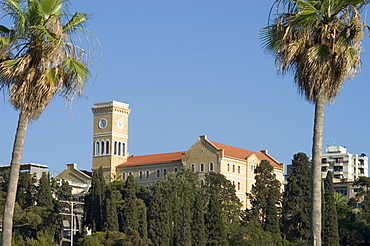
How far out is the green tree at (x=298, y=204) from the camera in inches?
3723

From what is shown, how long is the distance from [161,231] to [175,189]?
22318 millimetres

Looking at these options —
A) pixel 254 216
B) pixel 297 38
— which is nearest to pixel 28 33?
pixel 297 38

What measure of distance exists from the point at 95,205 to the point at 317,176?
75846mm

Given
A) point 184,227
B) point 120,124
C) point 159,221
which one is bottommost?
point 184,227

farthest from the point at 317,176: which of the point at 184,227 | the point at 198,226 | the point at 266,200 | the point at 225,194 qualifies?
the point at 225,194

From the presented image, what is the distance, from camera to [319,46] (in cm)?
2469

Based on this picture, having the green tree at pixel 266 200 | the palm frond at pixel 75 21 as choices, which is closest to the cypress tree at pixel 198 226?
the green tree at pixel 266 200

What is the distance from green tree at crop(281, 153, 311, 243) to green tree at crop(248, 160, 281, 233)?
78.4 inches

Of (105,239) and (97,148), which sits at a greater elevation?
(97,148)

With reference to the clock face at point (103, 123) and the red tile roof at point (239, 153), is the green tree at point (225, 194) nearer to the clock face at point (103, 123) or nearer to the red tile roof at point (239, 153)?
the red tile roof at point (239, 153)

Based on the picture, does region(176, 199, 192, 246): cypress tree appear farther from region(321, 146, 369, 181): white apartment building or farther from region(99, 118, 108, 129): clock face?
region(321, 146, 369, 181): white apartment building

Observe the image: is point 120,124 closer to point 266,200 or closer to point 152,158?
point 152,158

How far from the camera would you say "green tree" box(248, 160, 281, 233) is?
9144cm

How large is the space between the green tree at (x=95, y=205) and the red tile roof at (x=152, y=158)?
4152cm
